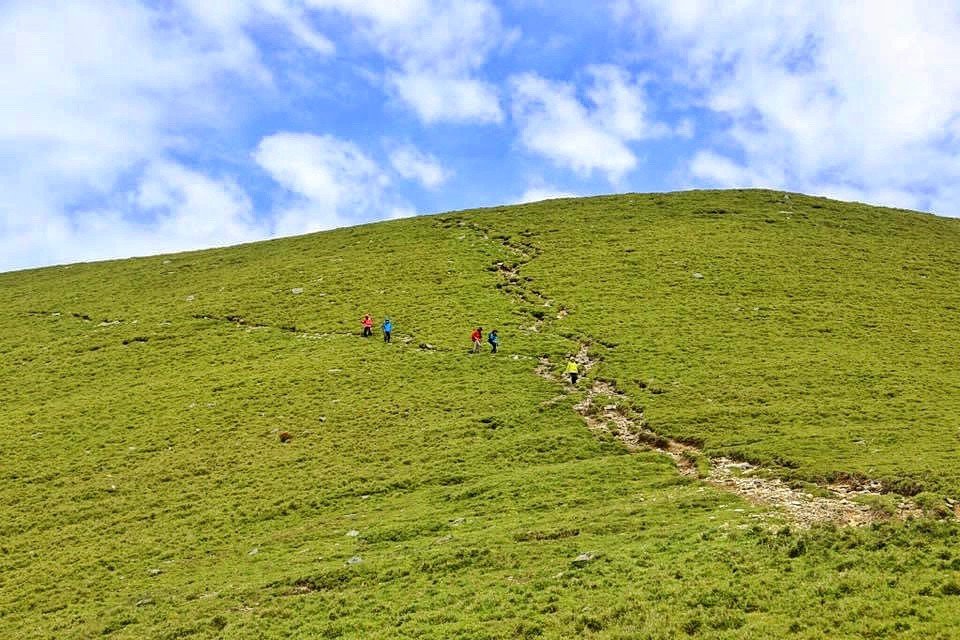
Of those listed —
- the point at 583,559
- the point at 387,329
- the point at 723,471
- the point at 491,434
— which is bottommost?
the point at 583,559

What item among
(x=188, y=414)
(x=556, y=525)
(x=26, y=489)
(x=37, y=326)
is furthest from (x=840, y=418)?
(x=37, y=326)

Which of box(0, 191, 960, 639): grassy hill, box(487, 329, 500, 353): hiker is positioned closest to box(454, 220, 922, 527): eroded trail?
box(0, 191, 960, 639): grassy hill

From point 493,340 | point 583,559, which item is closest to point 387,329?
point 493,340

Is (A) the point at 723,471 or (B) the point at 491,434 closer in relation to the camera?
(A) the point at 723,471

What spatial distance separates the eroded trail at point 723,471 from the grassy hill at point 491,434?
0.45 meters

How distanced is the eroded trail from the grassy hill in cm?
45

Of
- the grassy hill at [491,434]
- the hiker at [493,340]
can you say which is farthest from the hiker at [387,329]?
the hiker at [493,340]

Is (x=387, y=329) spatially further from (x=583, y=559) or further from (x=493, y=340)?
(x=583, y=559)

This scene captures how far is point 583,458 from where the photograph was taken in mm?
33375

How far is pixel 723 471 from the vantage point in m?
30.0

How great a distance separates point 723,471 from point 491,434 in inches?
460

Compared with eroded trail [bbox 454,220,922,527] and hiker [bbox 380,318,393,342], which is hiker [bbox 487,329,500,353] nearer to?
eroded trail [bbox 454,220,922,527]

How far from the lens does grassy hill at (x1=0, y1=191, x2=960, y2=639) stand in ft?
67.9

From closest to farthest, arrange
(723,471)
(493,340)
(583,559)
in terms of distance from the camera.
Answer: (583,559)
(723,471)
(493,340)
